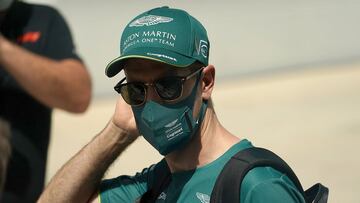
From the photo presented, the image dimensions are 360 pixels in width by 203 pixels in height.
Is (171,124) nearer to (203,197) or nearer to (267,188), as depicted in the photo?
(203,197)

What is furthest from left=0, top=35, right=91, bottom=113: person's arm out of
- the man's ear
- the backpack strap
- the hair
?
the man's ear

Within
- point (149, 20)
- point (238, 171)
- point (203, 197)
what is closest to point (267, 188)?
point (238, 171)

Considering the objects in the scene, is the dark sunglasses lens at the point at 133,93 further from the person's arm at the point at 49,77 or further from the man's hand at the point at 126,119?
the person's arm at the point at 49,77

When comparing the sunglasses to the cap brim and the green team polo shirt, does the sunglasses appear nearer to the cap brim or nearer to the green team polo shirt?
the cap brim

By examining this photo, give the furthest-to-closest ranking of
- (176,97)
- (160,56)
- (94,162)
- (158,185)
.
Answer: (94,162)
(158,185)
(176,97)
(160,56)

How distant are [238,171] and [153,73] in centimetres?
40

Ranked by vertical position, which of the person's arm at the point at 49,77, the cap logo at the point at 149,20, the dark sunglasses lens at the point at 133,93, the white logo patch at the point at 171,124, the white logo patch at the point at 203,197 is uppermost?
the cap logo at the point at 149,20

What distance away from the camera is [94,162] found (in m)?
2.95

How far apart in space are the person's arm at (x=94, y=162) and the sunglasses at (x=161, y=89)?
0.36 metres

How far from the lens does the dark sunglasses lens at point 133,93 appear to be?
2.55 m

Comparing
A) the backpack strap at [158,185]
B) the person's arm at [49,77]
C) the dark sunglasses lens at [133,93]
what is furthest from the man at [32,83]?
the dark sunglasses lens at [133,93]

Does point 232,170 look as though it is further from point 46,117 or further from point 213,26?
point 213,26

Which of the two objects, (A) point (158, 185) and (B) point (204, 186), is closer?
(B) point (204, 186)

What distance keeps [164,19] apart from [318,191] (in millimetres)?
683
